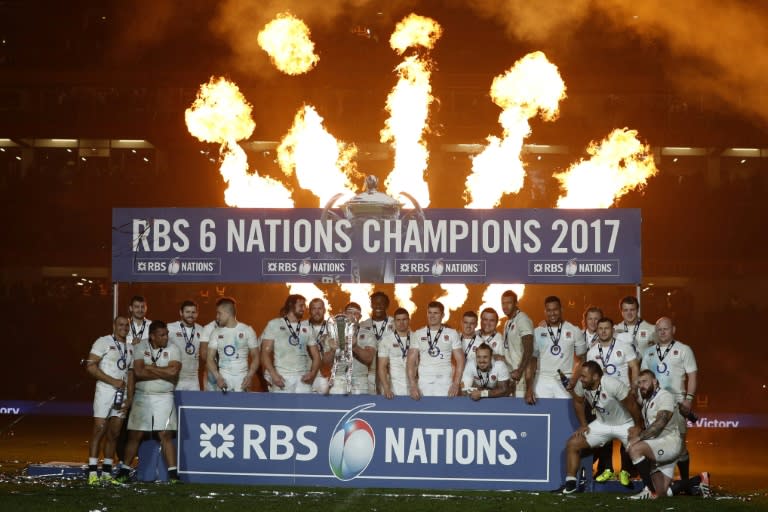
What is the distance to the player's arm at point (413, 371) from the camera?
1244 cm

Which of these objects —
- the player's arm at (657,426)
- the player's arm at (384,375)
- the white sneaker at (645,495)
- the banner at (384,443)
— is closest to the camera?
Result: the white sneaker at (645,495)

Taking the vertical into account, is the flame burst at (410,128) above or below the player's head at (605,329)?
above

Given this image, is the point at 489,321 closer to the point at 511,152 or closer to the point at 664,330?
the point at 664,330

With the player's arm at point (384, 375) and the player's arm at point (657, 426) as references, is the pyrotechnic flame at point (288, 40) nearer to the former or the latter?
the player's arm at point (384, 375)

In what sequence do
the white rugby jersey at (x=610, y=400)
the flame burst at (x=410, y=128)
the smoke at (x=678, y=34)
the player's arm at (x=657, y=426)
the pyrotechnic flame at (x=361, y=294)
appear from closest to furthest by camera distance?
the player's arm at (x=657, y=426) → the white rugby jersey at (x=610, y=400) → the pyrotechnic flame at (x=361, y=294) → the flame burst at (x=410, y=128) → the smoke at (x=678, y=34)

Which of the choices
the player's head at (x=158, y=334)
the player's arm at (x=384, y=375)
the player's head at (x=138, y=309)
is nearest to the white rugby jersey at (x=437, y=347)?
the player's arm at (x=384, y=375)

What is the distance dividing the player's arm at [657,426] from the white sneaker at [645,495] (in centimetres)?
58

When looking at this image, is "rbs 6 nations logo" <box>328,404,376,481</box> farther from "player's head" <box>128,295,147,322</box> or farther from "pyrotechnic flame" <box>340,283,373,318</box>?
"pyrotechnic flame" <box>340,283,373,318</box>

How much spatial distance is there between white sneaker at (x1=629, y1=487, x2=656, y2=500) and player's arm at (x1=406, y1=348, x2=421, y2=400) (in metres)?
2.74

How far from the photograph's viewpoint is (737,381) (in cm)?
2766

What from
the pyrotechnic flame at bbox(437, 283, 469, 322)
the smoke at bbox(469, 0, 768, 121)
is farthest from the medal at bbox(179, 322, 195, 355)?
the smoke at bbox(469, 0, 768, 121)

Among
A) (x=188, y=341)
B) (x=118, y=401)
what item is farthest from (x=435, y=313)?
(x=118, y=401)

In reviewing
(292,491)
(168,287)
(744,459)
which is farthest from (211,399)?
(168,287)

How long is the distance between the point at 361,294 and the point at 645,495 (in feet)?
37.9
